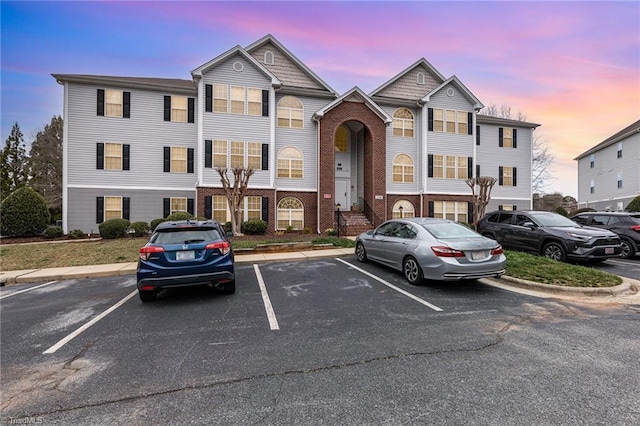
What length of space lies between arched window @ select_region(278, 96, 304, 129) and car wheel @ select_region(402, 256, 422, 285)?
14.1m

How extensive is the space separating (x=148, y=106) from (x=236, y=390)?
19639 mm

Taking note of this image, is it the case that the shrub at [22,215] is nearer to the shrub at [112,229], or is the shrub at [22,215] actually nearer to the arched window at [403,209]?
the shrub at [112,229]

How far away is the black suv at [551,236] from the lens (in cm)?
873

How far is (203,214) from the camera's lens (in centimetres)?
1712

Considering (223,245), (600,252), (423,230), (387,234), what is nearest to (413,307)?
(423,230)

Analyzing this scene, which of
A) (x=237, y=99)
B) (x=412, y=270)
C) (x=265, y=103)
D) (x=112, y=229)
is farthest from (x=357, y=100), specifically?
(x=112, y=229)

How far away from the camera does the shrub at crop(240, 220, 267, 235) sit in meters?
16.0

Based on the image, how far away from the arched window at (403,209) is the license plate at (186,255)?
660 inches

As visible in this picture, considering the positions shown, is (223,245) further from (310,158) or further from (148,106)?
(148,106)

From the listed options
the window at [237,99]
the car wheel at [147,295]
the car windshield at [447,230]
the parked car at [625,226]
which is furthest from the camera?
the window at [237,99]

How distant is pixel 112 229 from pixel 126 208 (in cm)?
349

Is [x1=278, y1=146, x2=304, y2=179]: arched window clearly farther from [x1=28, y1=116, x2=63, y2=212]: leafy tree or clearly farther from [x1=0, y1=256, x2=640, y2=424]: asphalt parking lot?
[x1=28, y1=116, x2=63, y2=212]: leafy tree

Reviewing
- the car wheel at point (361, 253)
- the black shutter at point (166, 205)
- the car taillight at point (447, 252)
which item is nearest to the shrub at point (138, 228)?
the black shutter at point (166, 205)

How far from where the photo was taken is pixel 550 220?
1006cm
